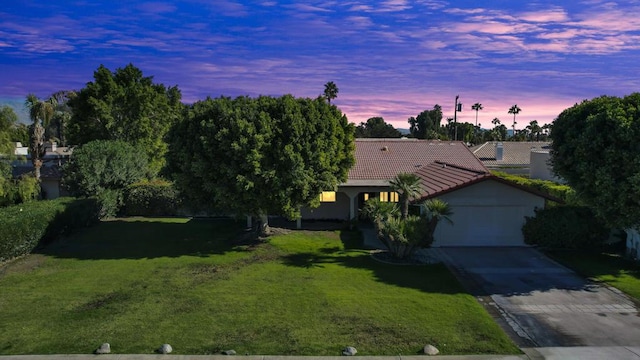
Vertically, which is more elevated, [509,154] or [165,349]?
[509,154]

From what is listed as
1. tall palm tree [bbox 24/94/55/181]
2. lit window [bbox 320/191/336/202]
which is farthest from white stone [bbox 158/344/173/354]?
tall palm tree [bbox 24/94/55/181]

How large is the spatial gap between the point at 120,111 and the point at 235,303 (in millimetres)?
29135

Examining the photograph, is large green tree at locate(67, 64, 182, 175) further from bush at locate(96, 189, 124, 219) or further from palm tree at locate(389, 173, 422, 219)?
palm tree at locate(389, 173, 422, 219)

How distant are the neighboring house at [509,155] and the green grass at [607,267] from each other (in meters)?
27.0

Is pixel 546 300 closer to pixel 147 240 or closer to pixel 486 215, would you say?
pixel 486 215

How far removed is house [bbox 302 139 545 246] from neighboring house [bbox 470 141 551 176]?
65.6ft

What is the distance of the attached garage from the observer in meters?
20.6

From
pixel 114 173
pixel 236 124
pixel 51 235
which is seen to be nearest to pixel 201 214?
pixel 114 173

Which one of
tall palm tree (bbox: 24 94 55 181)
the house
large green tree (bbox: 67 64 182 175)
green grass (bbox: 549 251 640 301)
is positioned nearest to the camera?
green grass (bbox: 549 251 640 301)

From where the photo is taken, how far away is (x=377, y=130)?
97562 millimetres

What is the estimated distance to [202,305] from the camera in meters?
13.2

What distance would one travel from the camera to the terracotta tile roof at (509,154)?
4825cm

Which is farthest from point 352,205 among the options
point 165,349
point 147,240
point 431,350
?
point 165,349

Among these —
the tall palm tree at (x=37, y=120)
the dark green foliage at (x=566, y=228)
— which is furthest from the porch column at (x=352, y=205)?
the tall palm tree at (x=37, y=120)
